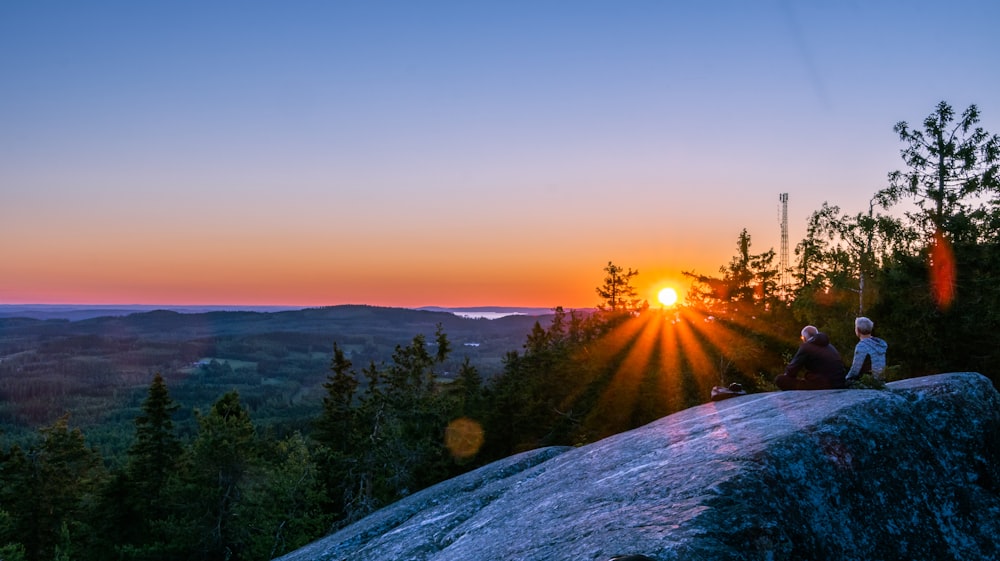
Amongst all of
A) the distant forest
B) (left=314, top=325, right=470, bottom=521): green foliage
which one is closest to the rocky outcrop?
the distant forest

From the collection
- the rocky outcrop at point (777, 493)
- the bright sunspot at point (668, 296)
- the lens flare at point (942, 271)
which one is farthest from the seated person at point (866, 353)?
the bright sunspot at point (668, 296)

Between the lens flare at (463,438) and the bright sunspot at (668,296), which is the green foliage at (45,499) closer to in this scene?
the lens flare at (463,438)

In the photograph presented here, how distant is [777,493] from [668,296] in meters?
48.3

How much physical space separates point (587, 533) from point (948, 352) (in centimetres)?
3103

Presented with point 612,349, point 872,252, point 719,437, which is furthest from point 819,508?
point 612,349

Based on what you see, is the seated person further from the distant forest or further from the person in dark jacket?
the distant forest

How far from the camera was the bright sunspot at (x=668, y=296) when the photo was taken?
4938 cm

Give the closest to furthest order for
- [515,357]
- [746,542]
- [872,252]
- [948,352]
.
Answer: [746,542] < [948,352] < [872,252] < [515,357]

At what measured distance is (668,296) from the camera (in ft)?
171

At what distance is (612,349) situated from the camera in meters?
43.6

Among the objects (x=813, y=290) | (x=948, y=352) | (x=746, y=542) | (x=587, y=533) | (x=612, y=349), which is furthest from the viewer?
(x=612, y=349)

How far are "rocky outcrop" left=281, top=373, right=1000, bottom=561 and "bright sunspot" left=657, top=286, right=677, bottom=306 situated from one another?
4098 centimetres

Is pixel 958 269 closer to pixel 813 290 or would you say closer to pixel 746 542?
pixel 813 290

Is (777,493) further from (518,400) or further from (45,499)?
(45,499)
